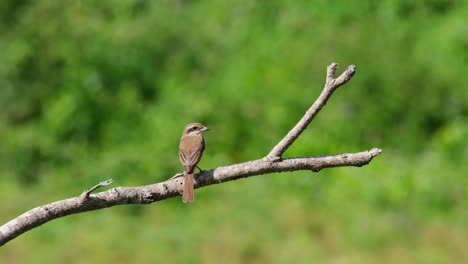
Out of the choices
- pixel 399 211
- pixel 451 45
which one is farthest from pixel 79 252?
pixel 451 45

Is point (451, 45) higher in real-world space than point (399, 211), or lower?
higher

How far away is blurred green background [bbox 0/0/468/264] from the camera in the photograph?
11211mm

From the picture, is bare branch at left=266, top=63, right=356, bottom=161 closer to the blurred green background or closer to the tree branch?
the tree branch

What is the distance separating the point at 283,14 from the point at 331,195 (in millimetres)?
4996

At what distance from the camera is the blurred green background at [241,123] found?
11211mm

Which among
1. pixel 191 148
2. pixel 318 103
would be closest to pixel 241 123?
pixel 191 148

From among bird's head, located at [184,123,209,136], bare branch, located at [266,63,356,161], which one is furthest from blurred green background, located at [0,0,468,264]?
bare branch, located at [266,63,356,161]

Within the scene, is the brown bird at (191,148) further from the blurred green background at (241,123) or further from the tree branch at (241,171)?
the blurred green background at (241,123)

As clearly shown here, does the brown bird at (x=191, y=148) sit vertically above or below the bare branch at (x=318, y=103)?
above

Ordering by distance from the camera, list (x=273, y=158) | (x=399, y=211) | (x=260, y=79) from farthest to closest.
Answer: (x=260, y=79) < (x=399, y=211) < (x=273, y=158)

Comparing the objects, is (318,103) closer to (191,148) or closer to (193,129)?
(191,148)

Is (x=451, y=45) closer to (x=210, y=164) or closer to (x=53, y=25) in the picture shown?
(x=210, y=164)

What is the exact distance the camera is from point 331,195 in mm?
12234

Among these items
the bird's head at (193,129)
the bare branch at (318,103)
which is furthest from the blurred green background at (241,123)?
the bare branch at (318,103)
